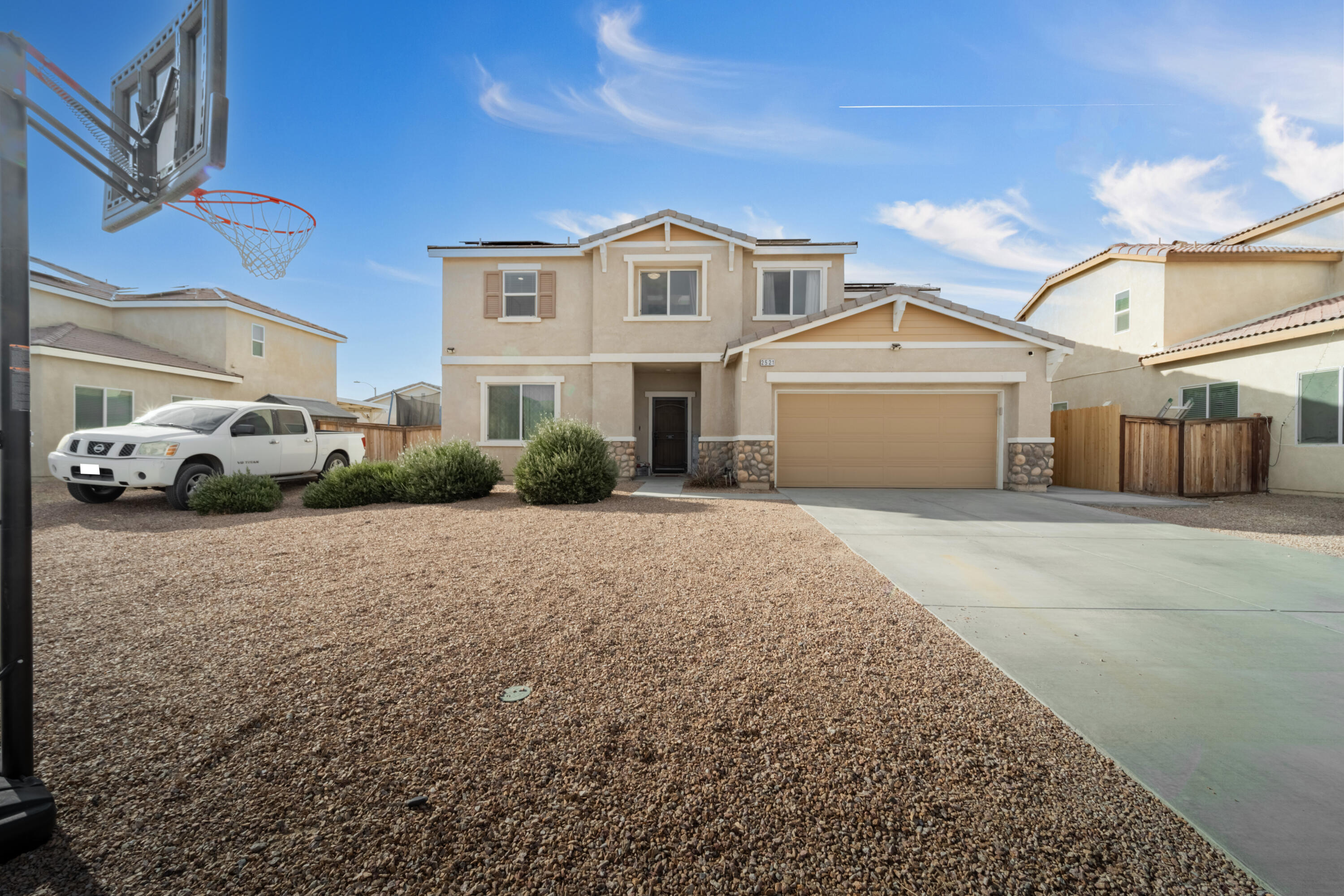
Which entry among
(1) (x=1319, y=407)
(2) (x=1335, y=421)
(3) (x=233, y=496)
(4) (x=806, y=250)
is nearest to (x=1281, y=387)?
(1) (x=1319, y=407)

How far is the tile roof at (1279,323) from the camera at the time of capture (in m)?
10.6

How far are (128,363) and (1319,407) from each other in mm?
27406

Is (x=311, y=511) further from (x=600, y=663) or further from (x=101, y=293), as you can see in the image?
(x=101, y=293)

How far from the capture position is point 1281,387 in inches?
444

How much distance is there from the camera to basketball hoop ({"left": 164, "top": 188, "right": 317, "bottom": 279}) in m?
6.20

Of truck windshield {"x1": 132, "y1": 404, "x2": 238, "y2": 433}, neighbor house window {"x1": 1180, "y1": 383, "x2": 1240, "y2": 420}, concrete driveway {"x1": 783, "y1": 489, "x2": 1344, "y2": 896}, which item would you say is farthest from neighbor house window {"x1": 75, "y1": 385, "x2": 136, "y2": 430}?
neighbor house window {"x1": 1180, "y1": 383, "x2": 1240, "y2": 420}

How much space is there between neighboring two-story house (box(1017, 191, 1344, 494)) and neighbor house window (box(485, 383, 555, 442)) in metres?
15.7

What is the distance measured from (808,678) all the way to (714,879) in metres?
1.41

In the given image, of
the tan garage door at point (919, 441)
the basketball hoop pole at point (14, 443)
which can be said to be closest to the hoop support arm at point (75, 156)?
the basketball hoop pole at point (14, 443)

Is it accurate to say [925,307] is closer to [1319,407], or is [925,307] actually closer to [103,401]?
[1319,407]

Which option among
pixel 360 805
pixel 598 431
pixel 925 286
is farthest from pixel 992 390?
pixel 360 805

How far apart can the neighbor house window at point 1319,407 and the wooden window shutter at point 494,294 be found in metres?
17.4

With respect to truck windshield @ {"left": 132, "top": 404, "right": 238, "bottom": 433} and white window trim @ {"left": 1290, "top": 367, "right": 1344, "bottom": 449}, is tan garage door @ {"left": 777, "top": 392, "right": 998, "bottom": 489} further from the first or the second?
truck windshield @ {"left": 132, "top": 404, "right": 238, "bottom": 433}

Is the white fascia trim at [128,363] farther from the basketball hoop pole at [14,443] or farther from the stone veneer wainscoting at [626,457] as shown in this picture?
the basketball hoop pole at [14,443]
